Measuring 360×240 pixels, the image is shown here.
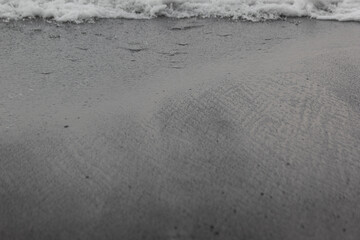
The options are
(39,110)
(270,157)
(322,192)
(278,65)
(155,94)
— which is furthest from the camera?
(278,65)

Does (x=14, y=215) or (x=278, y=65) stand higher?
(x=278, y=65)

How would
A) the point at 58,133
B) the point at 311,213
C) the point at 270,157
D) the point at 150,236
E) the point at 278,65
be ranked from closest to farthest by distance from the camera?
1. the point at 150,236
2. the point at 311,213
3. the point at 270,157
4. the point at 58,133
5. the point at 278,65

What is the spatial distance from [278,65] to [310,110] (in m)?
0.81

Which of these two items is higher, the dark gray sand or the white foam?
the white foam

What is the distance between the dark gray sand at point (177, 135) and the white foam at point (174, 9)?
46 cm

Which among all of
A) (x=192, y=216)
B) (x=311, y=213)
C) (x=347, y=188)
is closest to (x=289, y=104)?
(x=347, y=188)

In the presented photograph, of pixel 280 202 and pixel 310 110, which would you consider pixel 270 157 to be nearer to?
pixel 280 202

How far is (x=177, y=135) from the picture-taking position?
2783mm

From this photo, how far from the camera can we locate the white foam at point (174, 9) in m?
4.78

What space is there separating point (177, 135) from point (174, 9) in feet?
9.14

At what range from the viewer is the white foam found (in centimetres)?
478

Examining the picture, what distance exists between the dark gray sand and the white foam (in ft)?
1.51

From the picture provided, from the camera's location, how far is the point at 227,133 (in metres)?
2.80

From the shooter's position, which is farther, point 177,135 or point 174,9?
point 174,9
